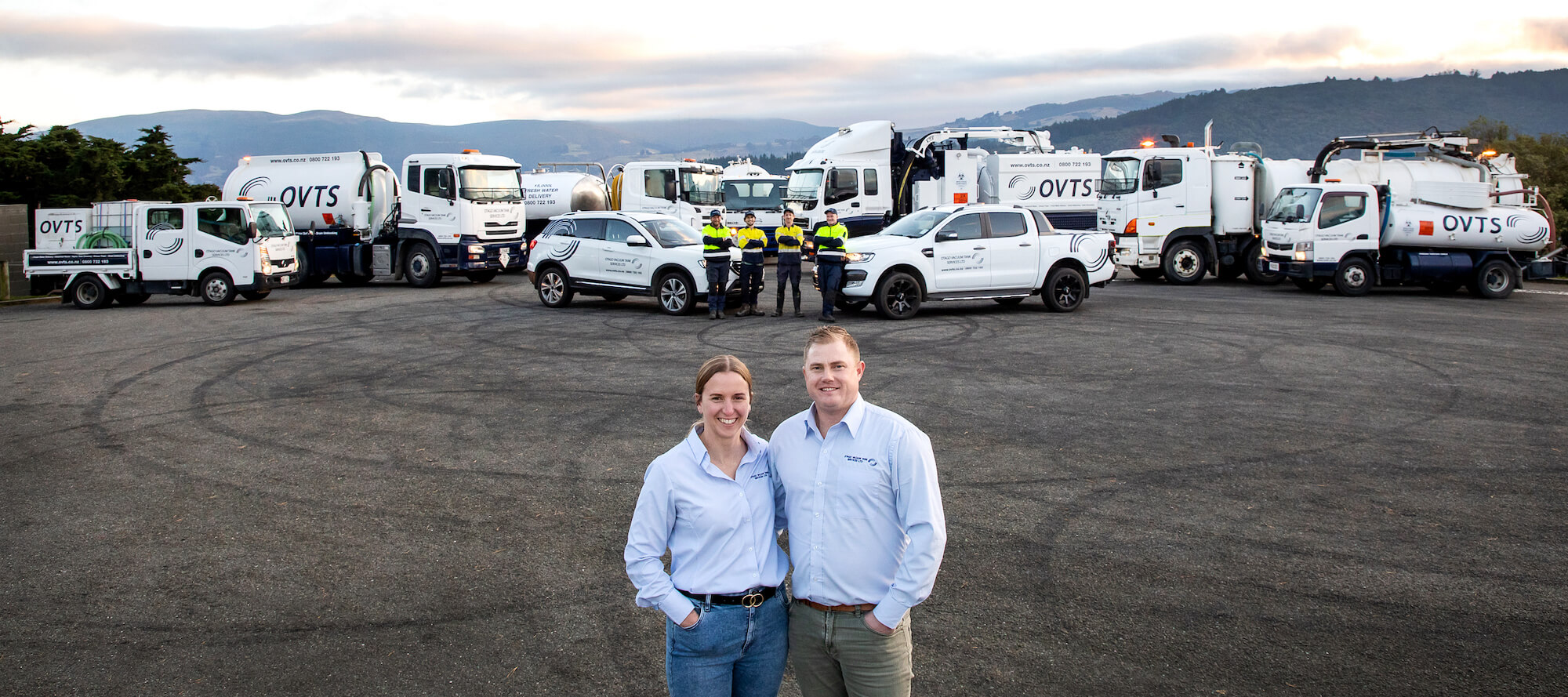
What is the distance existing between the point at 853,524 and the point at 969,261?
1400cm

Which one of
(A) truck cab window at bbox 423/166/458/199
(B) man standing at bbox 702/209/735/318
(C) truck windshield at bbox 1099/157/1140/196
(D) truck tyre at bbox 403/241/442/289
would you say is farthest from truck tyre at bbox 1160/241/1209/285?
(D) truck tyre at bbox 403/241/442/289

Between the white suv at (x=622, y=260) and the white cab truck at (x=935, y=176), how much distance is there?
8.31 meters

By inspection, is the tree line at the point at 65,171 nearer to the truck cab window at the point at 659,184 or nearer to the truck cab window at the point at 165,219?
the truck cab window at the point at 165,219

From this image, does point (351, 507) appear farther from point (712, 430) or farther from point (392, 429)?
point (712, 430)

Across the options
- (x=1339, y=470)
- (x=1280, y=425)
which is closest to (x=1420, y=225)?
(x=1280, y=425)

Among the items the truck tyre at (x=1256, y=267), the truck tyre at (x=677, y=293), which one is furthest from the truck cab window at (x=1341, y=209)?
the truck tyre at (x=677, y=293)

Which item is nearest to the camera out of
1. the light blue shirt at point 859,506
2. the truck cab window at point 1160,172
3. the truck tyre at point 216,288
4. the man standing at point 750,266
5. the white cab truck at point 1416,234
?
the light blue shirt at point 859,506

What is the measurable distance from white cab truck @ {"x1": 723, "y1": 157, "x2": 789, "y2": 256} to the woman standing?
2574cm

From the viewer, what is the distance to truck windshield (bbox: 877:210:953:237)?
656 inches

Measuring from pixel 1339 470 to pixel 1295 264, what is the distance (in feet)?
47.5

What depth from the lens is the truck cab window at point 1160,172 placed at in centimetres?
2248

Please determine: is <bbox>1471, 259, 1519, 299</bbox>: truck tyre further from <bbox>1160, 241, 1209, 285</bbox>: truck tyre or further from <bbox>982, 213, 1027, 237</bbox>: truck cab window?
<bbox>982, 213, 1027, 237</bbox>: truck cab window

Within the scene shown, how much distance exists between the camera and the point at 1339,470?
741cm


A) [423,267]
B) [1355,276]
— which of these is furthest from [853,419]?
[423,267]
